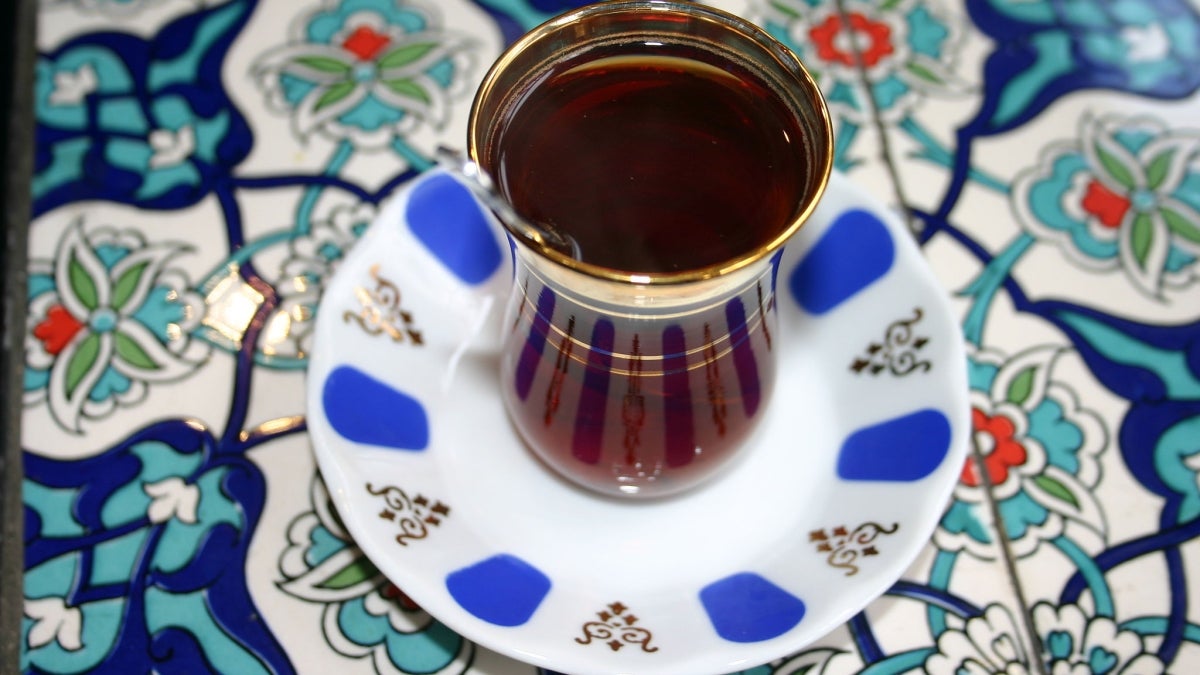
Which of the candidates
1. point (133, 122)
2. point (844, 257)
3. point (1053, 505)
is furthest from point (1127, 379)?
point (133, 122)

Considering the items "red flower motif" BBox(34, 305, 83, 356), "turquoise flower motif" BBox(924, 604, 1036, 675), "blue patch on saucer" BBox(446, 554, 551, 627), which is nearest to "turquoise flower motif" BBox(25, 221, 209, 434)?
"red flower motif" BBox(34, 305, 83, 356)

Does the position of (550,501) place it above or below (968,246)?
below

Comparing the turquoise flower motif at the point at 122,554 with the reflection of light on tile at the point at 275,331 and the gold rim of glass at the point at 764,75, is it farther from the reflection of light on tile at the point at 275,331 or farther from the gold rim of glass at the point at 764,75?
the gold rim of glass at the point at 764,75

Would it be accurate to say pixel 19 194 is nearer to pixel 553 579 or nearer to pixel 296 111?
pixel 296 111

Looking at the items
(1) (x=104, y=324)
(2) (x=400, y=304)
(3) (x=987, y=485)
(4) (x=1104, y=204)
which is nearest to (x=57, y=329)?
(1) (x=104, y=324)

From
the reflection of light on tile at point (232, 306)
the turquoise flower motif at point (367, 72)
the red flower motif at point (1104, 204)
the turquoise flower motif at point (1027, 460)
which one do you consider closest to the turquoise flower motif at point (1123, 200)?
the red flower motif at point (1104, 204)

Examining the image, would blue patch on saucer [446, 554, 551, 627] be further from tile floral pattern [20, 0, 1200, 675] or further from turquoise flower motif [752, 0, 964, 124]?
turquoise flower motif [752, 0, 964, 124]
